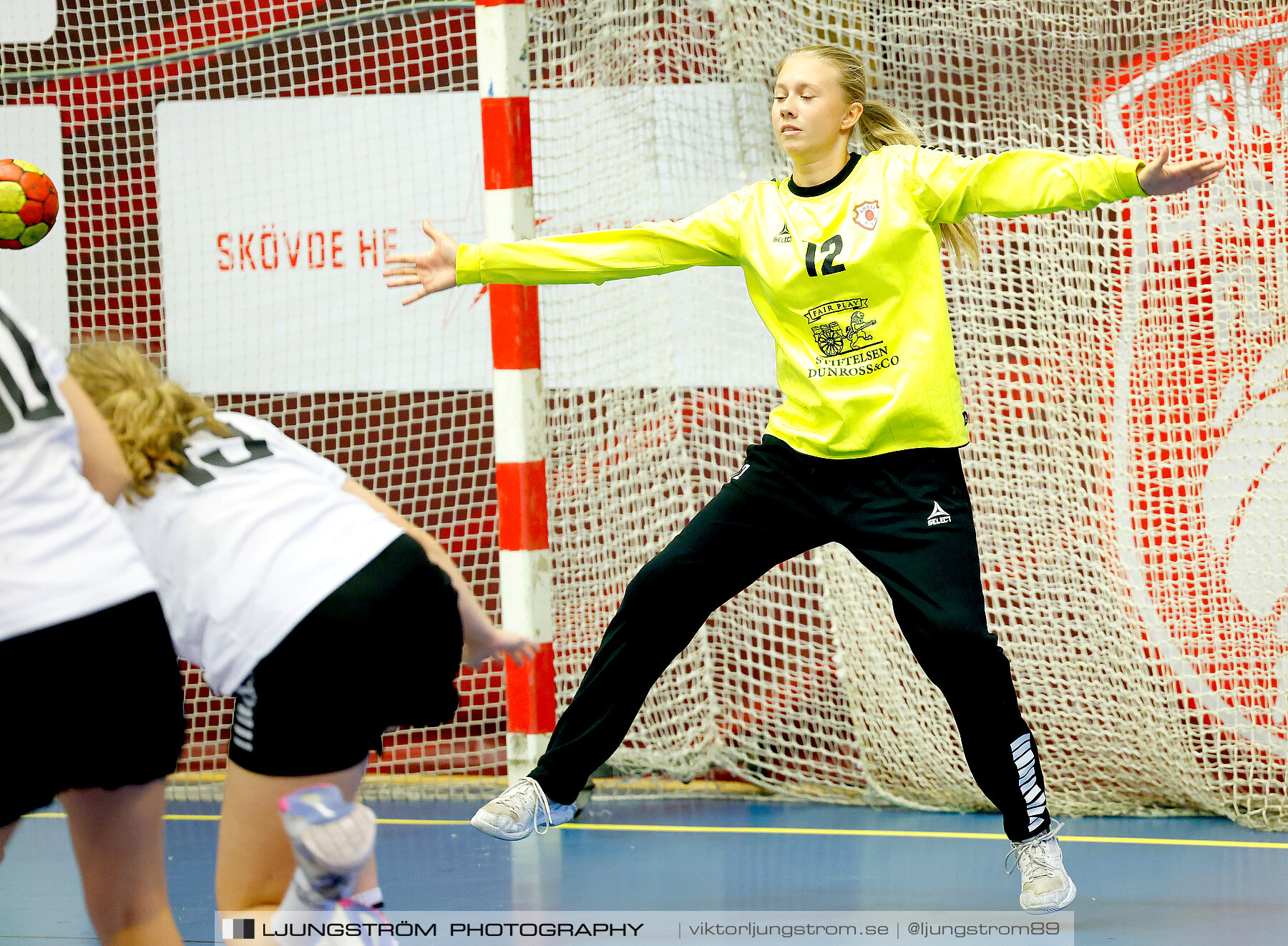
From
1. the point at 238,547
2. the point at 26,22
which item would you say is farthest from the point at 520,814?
the point at 26,22

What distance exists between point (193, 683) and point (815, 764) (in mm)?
2365

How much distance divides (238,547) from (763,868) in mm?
2304

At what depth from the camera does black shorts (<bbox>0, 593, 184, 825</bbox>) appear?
82.6 inches

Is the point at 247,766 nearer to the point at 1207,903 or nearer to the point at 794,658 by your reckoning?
the point at 1207,903

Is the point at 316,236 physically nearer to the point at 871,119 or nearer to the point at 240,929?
the point at 871,119

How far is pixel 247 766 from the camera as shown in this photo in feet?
7.73

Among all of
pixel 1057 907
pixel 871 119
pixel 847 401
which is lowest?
pixel 1057 907

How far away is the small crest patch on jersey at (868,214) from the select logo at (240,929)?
2093 mm

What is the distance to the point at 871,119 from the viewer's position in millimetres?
3824

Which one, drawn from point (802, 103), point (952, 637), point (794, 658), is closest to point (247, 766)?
point (952, 637)

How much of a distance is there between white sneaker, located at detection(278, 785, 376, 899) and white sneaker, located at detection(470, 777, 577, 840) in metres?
1.44

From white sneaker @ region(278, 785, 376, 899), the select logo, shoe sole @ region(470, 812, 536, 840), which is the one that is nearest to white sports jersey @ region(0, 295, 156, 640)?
white sneaker @ region(278, 785, 376, 899)

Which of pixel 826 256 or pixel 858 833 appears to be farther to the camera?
pixel 858 833

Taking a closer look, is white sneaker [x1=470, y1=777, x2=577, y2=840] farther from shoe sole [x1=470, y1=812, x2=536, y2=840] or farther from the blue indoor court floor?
the blue indoor court floor
